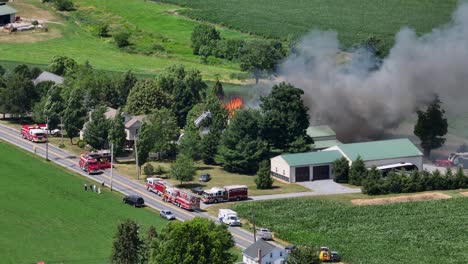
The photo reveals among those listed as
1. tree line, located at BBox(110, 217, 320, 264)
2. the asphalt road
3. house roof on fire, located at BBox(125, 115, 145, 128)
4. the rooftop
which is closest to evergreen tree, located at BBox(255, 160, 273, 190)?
the asphalt road

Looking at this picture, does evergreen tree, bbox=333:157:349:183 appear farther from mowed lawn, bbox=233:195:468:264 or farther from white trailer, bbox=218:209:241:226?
white trailer, bbox=218:209:241:226

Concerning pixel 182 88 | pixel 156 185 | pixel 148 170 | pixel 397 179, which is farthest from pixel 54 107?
pixel 397 179

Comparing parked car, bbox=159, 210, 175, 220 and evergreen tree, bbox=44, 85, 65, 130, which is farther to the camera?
evergreen tree, bbox=44, 85, 65, 130

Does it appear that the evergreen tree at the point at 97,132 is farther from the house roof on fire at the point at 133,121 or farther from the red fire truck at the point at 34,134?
the red fire truck at the point at 34,134

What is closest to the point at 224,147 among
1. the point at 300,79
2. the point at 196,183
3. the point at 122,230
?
the point at 196,183

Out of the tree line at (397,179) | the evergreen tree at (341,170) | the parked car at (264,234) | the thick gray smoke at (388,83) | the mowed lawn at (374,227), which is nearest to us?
the mowed lawn at (374,227)

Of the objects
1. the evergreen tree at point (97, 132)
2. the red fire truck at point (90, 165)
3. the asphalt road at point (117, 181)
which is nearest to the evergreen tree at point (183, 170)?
the asphalt road at point (117, 181)

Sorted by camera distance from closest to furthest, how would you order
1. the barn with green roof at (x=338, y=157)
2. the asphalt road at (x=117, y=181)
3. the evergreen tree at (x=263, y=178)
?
the asphalt road at (x=117, y=181)
the evergreen tree at (x=263, y=178)
the barn with green roof at (x=338, y=157)
